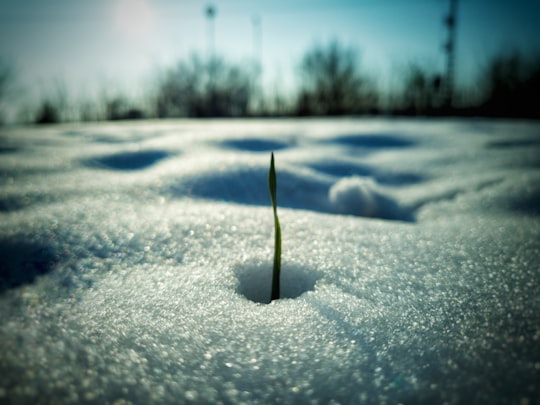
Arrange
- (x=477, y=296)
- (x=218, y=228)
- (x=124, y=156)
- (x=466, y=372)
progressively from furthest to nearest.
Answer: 1. (x=124, y=156)
2. (x=218, y=228)
3. (x=477, y=296)
4. (x=466, y=372)

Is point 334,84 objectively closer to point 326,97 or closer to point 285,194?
point 326,97

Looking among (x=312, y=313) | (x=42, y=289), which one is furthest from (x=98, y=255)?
(x=312, y=313)

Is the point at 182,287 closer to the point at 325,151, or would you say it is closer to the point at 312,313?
the point at 312,313

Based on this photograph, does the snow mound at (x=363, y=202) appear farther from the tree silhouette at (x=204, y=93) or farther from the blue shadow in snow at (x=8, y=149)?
the tree silhouette at (x=204, y=93)

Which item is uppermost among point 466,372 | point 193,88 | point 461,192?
point 193,88

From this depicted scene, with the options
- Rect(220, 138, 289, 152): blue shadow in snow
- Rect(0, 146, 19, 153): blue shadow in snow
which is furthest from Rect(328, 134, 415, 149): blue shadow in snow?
Rect(0, 146, 19, 153): blue shadow in snow

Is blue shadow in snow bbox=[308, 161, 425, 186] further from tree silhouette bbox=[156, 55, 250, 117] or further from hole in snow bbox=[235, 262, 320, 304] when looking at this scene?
tree silhouette bbox=[156, 55, 250, 117]

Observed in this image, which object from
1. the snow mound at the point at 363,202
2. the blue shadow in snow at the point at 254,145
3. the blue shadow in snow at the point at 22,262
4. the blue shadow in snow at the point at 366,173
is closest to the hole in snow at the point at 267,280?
the blue shadow in snow at the point at 22,262

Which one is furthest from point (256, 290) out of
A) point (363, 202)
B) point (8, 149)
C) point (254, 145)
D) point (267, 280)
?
point (8, 149)
